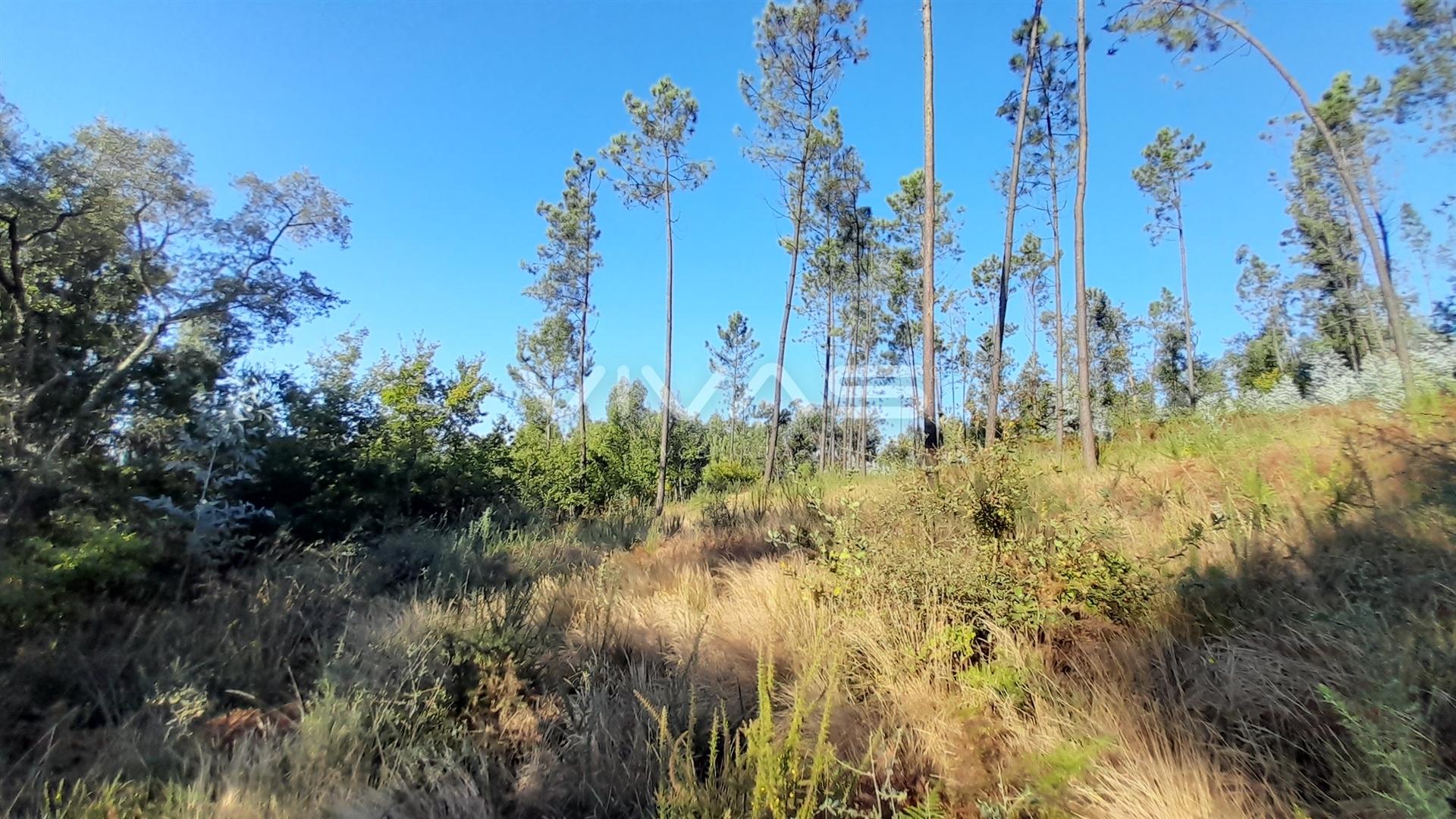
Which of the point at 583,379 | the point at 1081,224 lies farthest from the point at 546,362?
the point at 1081,224

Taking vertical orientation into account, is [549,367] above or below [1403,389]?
above

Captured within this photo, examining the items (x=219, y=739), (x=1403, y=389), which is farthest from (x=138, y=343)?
(x=1403, y=389)

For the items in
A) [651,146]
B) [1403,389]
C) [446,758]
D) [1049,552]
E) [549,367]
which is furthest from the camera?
[549,367]

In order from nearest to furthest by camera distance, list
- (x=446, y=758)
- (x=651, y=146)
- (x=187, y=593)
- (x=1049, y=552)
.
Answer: (x=446, y=758), (x=1049, y=552), (x=187, y=593), (x=651, y=146)

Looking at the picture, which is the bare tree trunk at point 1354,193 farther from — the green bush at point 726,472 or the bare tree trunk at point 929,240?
the green bush at point 726,472

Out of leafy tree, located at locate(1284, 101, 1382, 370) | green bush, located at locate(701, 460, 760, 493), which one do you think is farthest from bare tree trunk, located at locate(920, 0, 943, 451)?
leafy tree, located at locate(1284, 101, 1382, 370)

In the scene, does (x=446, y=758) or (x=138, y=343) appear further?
(x=138, y=343)

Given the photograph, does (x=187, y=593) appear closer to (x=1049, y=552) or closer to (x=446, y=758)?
(x=446, y=758)

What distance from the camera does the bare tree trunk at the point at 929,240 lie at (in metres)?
6.75

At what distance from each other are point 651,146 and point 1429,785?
16199mm

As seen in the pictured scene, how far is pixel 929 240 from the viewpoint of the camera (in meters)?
7.18

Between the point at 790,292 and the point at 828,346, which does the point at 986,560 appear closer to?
the point at 790,292

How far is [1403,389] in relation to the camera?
5148 mm

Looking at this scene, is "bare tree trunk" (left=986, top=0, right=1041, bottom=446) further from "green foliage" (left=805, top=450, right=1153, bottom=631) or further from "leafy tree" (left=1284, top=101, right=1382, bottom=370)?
"leafy tree" (left=1284, top=101, right=1382, bottom=370)
